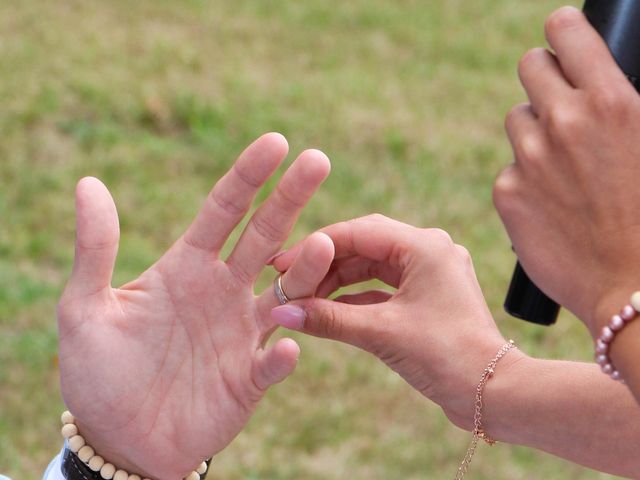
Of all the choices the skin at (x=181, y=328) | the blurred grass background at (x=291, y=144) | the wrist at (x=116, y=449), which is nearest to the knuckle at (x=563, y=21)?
the skin at (x=181, y=328)

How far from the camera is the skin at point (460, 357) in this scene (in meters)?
1.78

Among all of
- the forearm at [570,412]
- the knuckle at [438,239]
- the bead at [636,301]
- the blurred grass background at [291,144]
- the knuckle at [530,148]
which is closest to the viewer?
the bead at [636,301]

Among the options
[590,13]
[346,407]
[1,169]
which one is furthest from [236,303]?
[1,169]

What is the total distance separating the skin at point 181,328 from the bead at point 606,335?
622 millimetres

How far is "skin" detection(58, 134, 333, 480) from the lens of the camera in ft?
5.99

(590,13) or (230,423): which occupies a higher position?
(590,13)

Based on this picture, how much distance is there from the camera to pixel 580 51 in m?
1.31

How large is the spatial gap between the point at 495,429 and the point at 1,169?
3.57 metres

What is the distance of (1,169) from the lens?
191 inches

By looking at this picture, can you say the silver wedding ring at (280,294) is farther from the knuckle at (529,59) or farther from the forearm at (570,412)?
the knuckle at (529,59)

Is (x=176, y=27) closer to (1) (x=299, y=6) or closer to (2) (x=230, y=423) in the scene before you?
(1) (x=299, y=6)

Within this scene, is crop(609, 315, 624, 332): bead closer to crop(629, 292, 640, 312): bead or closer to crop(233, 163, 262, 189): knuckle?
crop(629, 292, 640, 312): bead

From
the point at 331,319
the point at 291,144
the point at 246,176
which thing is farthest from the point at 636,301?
the point at 291,144

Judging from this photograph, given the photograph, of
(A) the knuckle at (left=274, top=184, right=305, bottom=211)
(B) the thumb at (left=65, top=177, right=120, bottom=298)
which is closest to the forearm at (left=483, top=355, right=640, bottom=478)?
(A) the knuckle at (left=274, top=184, right=305, bottom=211)
